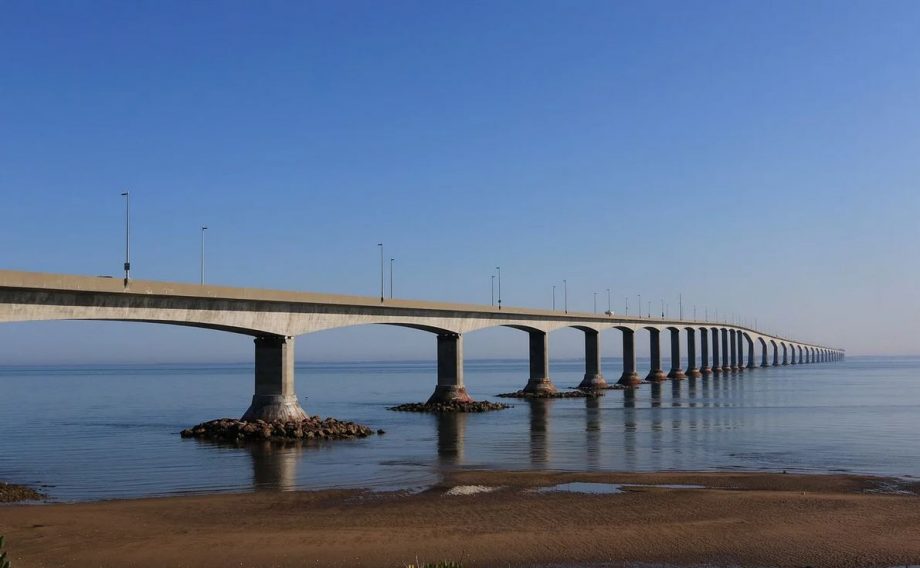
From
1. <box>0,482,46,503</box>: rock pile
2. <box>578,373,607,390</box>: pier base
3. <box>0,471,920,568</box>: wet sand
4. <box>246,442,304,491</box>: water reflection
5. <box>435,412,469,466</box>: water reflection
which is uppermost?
<box>578,373,607,390</box>: pier base

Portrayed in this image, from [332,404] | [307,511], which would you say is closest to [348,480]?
[307,511]

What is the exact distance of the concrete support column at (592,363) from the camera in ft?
327

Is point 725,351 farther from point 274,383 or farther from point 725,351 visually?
point 274,383

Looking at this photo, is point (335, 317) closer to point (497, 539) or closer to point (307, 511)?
point (307, 511)

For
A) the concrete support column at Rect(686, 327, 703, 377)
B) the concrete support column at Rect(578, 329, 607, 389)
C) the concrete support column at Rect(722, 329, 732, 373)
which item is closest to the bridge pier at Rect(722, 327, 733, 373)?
the concrete support column at Rect(722, 329, 732, 373)

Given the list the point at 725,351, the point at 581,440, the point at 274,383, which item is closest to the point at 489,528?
the point at 581,440

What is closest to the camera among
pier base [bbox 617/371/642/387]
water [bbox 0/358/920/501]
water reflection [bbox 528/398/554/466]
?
water [bbox 0/358/920/501]

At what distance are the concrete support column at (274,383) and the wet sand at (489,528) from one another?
20537 mm

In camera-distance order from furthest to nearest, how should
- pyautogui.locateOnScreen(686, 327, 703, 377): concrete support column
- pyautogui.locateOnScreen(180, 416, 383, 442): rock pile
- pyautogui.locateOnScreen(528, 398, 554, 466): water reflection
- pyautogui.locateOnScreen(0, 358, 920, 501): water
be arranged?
1. pyautogui.locateOnScreen(686, 327, 703, 377): concrete support column
2. pyautogui.locateOnScreen(180, 416, 383, 442): rock pile
3. pyautogui.locateOnScreen(528, 398, 554, 466): water reflection
4. pyautogui.locateOnScreen(0, 358, 920, 501): water

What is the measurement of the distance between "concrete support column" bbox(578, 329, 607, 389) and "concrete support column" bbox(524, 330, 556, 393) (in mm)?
11390

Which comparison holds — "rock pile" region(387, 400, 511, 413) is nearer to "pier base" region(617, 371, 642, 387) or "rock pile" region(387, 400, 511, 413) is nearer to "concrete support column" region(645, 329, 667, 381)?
"pier base" region(617, 371, 642, 387)

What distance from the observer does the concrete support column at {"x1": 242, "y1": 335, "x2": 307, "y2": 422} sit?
47812 millimetres

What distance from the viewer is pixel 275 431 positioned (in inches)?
1801

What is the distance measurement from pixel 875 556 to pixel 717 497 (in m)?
7.16
